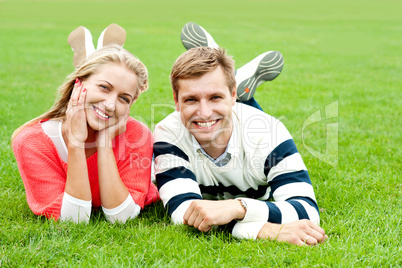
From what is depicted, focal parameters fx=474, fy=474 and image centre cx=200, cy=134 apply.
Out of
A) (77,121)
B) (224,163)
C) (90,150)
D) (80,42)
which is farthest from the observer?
(80,42)

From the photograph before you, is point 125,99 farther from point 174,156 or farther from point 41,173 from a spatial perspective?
point 41,173

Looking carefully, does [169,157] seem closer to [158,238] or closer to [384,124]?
[158,238]

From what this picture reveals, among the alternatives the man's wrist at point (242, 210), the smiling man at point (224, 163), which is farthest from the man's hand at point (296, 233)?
the man's wrist at point (242, 210)

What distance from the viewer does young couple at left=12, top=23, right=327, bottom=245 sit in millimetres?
3021

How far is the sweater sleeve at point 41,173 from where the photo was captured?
312 centimetres

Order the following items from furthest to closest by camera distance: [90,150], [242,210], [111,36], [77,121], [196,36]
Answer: [196,36], [111,36], [90,150], [77,121], [242,210]

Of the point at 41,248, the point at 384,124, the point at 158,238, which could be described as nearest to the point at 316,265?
the point at 158,238

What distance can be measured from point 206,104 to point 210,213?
78cm

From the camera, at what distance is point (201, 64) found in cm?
324

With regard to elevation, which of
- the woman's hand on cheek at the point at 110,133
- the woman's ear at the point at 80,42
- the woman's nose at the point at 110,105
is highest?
the woman's ear at the point at 80,42

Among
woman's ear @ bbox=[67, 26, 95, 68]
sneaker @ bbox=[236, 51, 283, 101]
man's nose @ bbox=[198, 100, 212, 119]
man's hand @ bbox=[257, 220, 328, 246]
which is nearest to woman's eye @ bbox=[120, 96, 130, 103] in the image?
man's nose @ bbox=[198, 100, 212, 119]

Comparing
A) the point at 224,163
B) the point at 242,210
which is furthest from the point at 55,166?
the point at 242,210

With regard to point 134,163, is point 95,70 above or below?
above

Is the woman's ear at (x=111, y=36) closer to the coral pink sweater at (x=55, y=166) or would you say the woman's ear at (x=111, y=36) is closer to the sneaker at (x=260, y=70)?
the coral pink sweater at (x=55, y=166)
